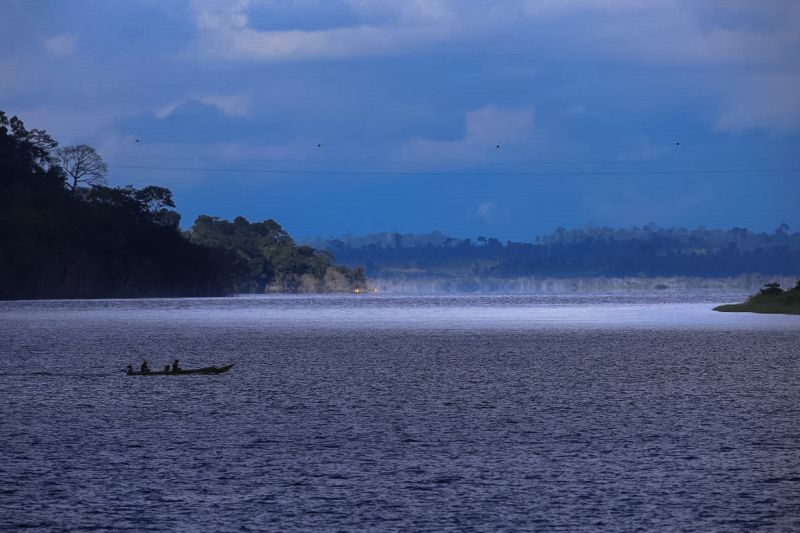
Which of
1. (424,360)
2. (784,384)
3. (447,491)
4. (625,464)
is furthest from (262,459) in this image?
(424,360)

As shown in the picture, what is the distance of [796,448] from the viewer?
30.6 meters

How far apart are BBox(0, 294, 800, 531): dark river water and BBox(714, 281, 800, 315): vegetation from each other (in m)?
91.9

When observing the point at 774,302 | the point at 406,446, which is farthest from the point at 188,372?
the point at 774,302

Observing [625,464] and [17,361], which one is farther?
[17,361]

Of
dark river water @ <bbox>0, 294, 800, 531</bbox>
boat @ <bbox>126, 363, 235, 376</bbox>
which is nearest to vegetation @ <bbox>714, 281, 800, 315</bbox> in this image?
dark river water @ <bbox>0, 294, 800, 531</bbox>

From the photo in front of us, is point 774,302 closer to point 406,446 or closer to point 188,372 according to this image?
point 188,372

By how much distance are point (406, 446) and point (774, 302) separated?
138493 mm

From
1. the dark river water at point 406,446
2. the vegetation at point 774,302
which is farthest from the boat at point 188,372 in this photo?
the vegetation at point 774,302

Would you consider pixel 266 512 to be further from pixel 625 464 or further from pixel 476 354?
pixel 476 354

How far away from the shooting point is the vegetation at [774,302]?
503ft

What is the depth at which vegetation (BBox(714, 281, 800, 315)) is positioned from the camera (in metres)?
153

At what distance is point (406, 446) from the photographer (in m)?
31.3

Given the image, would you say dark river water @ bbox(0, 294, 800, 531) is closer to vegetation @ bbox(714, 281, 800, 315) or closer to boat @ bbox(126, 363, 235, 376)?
boat @ bbox(126, 363, 235, 376)

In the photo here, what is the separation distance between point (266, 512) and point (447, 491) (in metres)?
3.80
